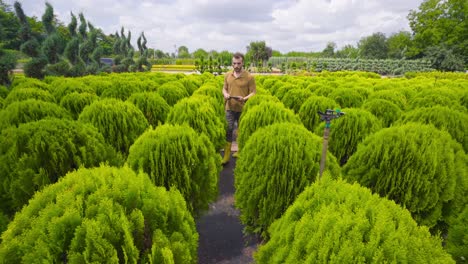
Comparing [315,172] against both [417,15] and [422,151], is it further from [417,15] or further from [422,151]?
[417,15]

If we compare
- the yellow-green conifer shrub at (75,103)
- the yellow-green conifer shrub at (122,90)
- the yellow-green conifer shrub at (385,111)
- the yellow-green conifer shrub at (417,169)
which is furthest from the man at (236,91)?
the yellow-green conifer shrub at (417,169)

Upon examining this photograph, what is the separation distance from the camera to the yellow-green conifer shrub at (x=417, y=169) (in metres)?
3.80

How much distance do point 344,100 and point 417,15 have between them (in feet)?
221

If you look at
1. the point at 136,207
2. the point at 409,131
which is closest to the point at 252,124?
the point at 409,131

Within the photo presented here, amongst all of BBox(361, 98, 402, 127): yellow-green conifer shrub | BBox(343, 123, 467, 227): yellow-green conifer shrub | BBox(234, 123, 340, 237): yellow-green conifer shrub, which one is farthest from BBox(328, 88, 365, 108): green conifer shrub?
BBox(234, 123, 340, 237): yellow-green conifer shrub

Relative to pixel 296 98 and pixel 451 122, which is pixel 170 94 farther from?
pixel 451 122

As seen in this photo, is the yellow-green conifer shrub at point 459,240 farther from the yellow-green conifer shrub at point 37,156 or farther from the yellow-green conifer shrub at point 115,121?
the yellow-green conifer shrub at point 115,121

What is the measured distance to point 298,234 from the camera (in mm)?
2039

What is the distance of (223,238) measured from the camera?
5.12 metres

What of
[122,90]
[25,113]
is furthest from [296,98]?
[25,113]

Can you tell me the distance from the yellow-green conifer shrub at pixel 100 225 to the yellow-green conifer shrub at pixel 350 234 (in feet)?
2.80

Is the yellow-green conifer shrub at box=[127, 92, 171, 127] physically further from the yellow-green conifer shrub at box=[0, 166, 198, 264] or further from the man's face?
the yellow-green conifer shrub at box=[0, 166, 198, 264]

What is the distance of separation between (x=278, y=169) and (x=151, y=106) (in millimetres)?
4512

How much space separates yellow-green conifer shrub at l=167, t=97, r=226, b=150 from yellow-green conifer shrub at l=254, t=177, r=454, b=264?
399 centimetres
